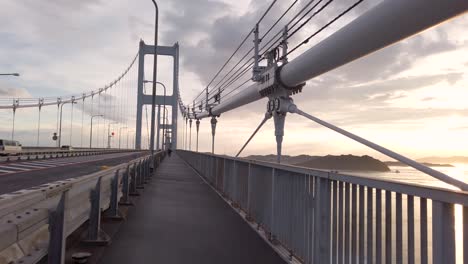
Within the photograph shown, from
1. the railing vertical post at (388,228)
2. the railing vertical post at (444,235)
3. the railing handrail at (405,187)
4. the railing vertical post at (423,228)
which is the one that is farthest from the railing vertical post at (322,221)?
the railing vertical post at (444,235)

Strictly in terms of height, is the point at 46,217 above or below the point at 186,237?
above

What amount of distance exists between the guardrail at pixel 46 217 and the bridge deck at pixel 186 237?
0.61 metres

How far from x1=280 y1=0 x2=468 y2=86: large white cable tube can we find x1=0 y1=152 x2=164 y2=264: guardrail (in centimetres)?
439

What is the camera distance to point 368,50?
7.17 m

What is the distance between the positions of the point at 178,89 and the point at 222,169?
7327cm

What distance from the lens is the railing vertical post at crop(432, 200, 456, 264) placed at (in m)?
2.73

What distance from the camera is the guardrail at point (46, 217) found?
10.2 ft

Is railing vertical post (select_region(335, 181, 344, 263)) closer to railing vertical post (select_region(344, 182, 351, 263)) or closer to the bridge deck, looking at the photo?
railing vertical post (select_region(344, 182, 351, 263))

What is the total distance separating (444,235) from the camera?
2768mm

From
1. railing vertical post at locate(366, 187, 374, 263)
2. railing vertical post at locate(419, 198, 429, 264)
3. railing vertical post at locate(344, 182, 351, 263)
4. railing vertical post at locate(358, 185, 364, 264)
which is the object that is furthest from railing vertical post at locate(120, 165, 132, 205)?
railing vertical post at locate(419, 198, 429, 264)

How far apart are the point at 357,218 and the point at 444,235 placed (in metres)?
1.26

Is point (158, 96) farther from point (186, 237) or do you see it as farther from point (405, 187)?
point (405, 187)

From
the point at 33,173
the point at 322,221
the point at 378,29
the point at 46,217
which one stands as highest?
the point at 378,29

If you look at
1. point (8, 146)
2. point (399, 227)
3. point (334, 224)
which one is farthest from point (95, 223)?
point (8, 146)
